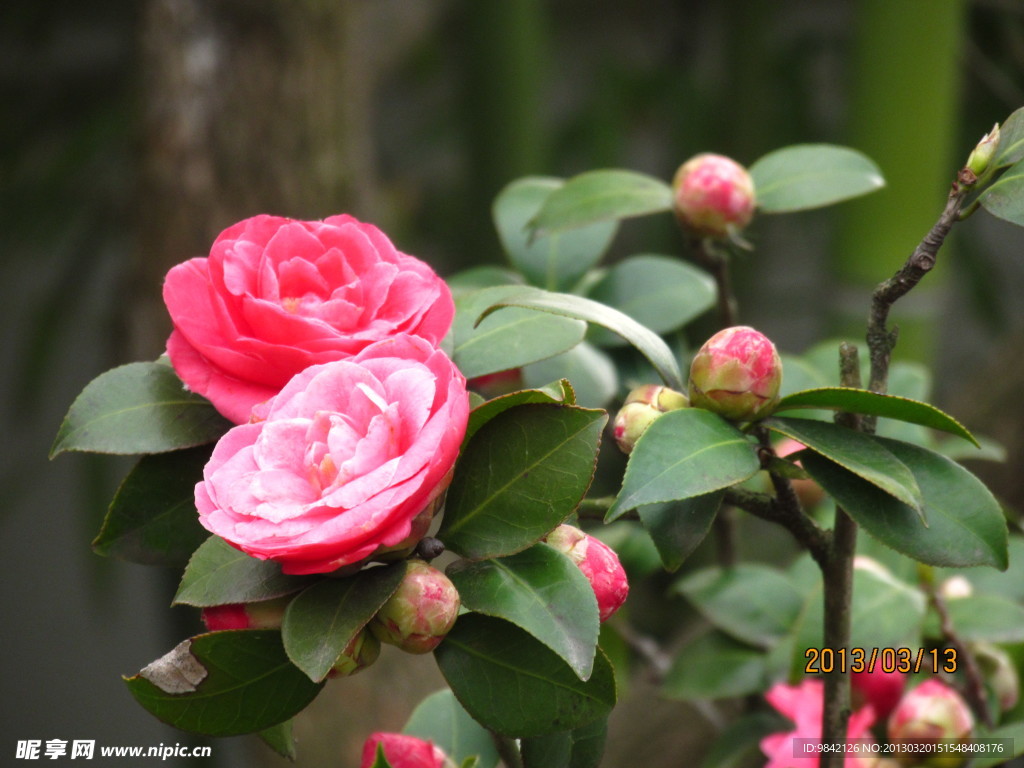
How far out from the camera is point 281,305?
38 cm

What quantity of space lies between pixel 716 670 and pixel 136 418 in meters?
0.46

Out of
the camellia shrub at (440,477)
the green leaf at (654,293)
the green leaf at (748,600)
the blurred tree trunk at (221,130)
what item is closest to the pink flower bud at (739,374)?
the camellia shrub at (440,477)

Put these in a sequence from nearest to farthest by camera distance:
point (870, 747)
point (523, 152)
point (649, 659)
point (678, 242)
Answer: point (870, 747) → point (649, 659) → point (523, 152) → point (678, 242)

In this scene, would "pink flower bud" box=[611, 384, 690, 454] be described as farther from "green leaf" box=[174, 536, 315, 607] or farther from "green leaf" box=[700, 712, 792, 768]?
"green leaf" box=[700, 712, 792, 768]

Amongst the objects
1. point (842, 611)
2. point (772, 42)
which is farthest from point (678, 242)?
point (842, 611)

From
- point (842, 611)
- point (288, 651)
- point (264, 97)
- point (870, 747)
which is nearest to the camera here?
point (288, 651)

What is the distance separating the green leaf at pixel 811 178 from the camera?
568 mm

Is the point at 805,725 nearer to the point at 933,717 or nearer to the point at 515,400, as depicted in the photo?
the point at 933,717

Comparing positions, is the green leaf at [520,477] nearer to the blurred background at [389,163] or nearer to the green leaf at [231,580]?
the green leaf at [231,580]

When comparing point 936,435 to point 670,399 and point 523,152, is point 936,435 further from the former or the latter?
point 670,399

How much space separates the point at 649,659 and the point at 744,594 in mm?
145

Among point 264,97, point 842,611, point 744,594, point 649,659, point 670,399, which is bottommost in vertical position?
point 649,659

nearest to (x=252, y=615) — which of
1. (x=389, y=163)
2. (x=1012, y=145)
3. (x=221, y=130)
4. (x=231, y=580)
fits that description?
(x=231, y=580)

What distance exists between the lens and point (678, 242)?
2.04 meters
